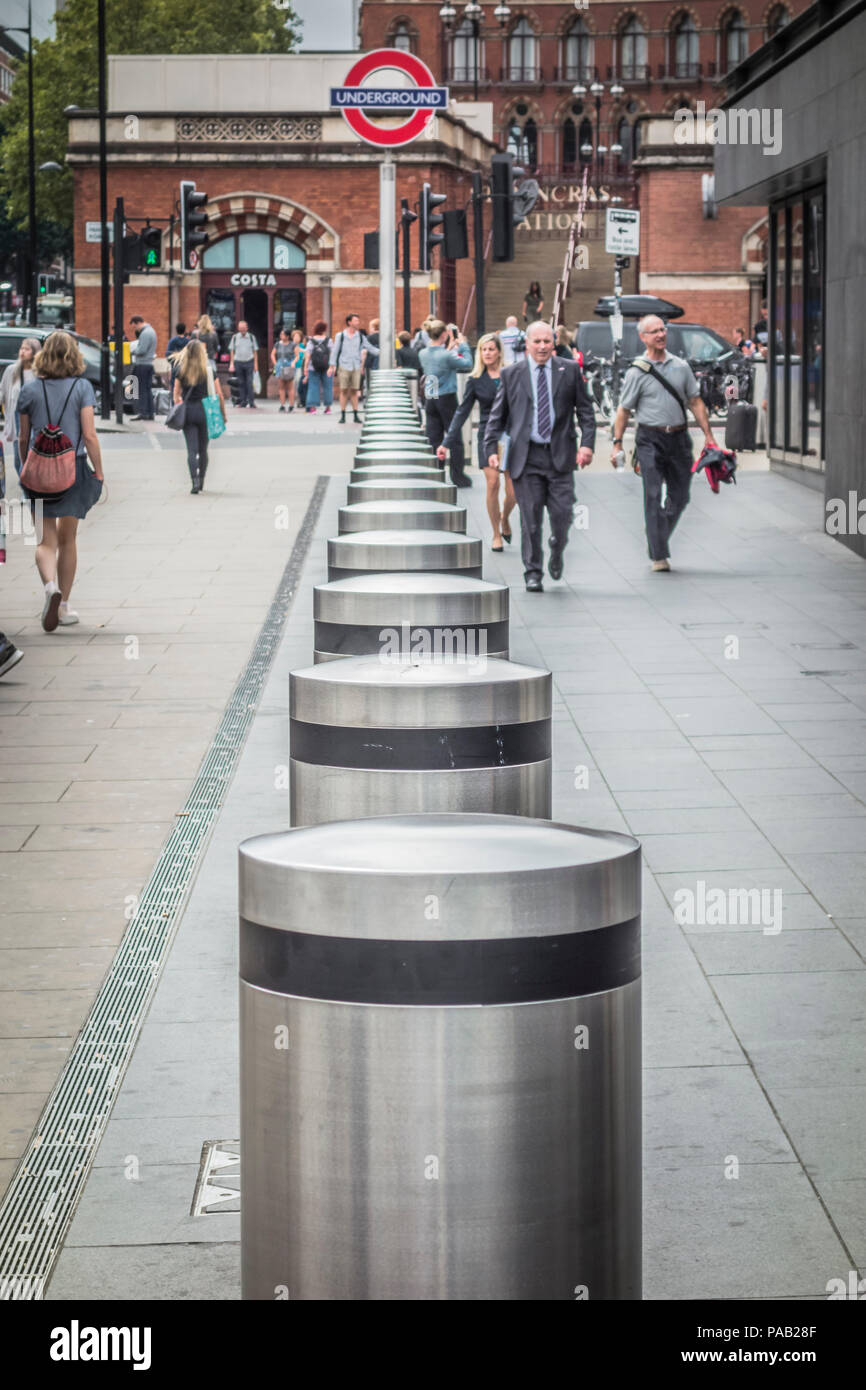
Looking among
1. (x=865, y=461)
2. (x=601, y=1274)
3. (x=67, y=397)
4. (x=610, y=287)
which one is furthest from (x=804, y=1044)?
(x=610, y=287)

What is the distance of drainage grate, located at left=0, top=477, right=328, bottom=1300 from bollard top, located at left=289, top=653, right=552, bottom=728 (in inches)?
38.8

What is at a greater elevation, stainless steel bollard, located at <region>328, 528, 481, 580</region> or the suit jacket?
the suit jacket

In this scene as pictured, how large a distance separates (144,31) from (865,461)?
201 feet

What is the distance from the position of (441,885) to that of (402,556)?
463 centimetres

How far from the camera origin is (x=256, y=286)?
54.2 metres

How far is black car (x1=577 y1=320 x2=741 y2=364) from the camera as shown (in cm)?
4003

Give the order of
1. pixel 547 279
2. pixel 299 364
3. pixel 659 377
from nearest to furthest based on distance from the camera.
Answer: pixel 659 377 < pixel 299 364 < pixel 547 279

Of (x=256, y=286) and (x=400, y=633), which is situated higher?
(x=256, y=286)

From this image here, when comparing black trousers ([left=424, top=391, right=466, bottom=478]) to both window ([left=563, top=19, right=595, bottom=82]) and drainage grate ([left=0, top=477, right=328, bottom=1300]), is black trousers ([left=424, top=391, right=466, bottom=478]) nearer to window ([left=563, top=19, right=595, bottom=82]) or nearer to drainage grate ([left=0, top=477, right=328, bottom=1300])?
drainage grate ([left=0, top=477, right=328, bottom=1300])

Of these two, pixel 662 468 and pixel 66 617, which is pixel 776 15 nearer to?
pixel 662 468

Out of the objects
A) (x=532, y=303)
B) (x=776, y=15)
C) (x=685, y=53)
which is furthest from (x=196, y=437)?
(x=685, y=53)

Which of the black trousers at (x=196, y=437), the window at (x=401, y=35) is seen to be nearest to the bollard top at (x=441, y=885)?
the black trousers at (x=196, y=437)

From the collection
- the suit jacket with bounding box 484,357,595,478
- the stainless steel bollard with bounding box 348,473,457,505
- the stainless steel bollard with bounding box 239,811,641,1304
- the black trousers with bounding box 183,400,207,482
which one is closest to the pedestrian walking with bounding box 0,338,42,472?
the black trousers with bounding box 183,400,207,482

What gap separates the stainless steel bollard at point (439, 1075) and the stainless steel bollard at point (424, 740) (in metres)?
1.73
